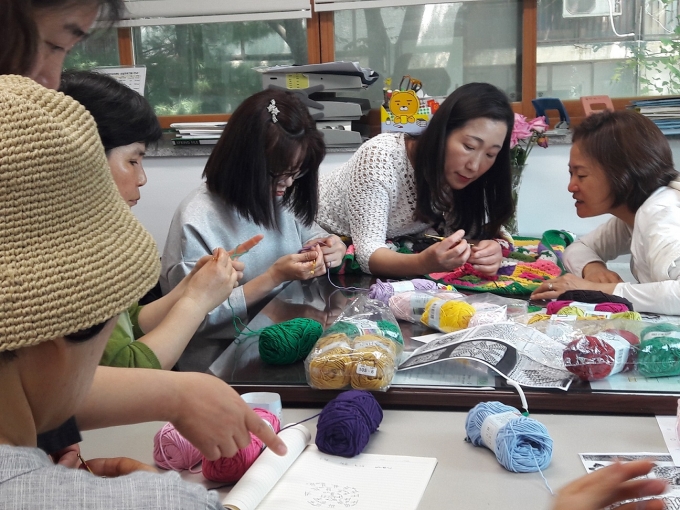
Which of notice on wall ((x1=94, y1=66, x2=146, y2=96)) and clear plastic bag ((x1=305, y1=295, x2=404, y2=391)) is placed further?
notice on wall ((x1=94, y1=66, x2=146, y2=96))

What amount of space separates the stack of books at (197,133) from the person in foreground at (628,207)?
1.77 m

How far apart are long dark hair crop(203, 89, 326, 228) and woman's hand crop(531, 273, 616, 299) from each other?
2.19 ft

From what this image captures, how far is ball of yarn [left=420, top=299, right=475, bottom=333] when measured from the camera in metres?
1.42

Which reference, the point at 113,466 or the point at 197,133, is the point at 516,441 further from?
the point at 197,133

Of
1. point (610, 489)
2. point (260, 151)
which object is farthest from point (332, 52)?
point (610, 489)

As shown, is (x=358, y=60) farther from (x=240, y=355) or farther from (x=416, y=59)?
(x=240, y=355)

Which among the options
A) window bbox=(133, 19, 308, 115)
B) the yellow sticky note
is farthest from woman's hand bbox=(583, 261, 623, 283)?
window bbox=(133, 19, 308, 115)

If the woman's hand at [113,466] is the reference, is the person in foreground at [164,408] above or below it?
above

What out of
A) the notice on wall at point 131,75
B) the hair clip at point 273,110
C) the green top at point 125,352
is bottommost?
the green top at point 125,352

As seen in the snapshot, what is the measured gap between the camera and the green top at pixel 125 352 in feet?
3.99

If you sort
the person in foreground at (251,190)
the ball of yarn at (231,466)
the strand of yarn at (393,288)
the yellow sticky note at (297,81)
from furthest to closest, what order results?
the yellow sticky note at (297,81)
the person in foreground at (251,190)
the strand of yarn at (393,288)
the ball of yarn at (231,466)

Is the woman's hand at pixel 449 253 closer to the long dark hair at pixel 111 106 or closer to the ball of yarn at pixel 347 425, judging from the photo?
the long dark hair at pixel 111 106

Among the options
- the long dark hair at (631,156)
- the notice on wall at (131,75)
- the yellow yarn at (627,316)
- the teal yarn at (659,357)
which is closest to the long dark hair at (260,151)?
the long dark hair at (631,156)

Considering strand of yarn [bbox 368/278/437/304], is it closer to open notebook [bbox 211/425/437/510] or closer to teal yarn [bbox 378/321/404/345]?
teal yarn [bbox 378/321/404/345]
